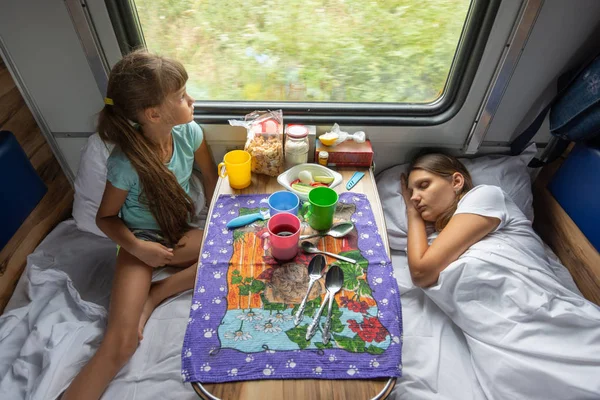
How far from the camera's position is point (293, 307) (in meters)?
0.96

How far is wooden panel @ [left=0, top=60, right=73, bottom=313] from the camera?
138 centimetres

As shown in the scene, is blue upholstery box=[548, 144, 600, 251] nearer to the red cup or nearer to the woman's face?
the woman's face

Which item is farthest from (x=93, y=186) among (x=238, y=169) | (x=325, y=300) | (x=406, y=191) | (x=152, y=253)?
(x=406, y=191)

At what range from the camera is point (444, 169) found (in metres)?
1.45

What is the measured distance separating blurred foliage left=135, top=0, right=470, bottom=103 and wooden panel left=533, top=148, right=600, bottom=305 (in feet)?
2.08

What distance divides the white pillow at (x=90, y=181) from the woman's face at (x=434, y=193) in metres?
1.24

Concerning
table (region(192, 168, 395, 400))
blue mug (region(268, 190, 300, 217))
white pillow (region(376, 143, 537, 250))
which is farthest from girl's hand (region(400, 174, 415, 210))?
table (region(192, 168, 395, 400))

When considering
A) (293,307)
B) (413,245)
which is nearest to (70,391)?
(293,307)

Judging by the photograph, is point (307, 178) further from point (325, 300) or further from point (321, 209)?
point (325, 300)

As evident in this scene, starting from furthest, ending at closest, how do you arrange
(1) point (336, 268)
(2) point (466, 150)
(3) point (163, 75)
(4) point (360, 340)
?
(2) point (466, 150) → (3) point (163, 75) → (1) point (336, 268) → (4) point (360, 340)

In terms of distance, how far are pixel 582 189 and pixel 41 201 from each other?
7.13ft

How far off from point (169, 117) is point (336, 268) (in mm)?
721

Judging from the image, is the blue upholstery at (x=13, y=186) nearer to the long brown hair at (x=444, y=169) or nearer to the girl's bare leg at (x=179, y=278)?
the girl's bare leg at (x=179, y=278)

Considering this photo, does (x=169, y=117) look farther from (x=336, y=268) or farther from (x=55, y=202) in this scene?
(x=55, y=202)
